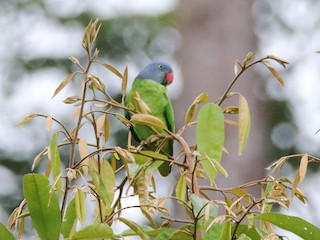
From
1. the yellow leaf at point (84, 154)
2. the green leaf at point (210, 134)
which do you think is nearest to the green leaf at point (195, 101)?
the green leaf at point (210, 134)

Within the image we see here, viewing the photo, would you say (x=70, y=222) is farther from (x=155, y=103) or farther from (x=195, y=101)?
(x=155, y=103)

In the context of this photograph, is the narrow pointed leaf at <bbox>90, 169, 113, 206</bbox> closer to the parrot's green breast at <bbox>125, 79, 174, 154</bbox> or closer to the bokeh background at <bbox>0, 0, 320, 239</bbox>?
the parrot's green breast at <bbox>125, 79, 174, 154</bbox>

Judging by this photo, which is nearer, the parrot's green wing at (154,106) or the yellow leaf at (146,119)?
the yellow leaf at (146,119)

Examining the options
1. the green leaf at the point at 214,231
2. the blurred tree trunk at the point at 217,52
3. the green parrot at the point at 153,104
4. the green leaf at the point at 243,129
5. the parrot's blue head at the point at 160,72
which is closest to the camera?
the green leaf at the point at 214,231

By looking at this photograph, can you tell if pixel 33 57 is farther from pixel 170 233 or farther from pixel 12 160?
pixel 170 233

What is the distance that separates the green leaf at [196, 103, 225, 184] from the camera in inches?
48.5

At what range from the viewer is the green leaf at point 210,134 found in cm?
123

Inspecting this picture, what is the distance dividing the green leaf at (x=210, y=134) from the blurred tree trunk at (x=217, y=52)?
2.84 meters

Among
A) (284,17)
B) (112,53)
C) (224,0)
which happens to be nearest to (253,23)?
(224,0)

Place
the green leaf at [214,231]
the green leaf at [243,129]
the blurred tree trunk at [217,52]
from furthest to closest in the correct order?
1. the blurred tree trunk at [217,52]
2. the green leaf at [243,129]
3. the green leaf at [214,231]

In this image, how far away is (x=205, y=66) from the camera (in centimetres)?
433

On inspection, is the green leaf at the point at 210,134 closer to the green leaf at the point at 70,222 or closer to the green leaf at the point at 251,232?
the green leaf at the point at 251,232

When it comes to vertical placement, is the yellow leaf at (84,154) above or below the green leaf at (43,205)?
above

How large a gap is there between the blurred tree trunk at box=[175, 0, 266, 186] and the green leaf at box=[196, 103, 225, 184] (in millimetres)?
2843
